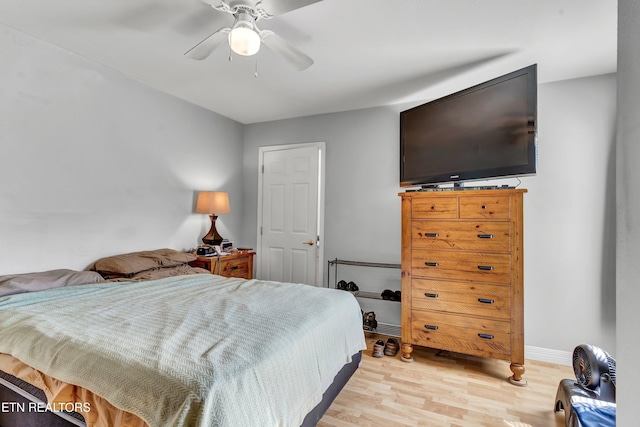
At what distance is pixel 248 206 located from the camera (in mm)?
4184

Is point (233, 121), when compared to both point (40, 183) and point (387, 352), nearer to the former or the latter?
point (40, 183)

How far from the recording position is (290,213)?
3.86m

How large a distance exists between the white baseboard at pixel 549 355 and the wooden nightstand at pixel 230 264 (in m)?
3.02

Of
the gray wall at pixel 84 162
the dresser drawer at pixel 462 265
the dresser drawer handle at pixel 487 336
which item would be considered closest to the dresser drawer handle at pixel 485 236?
the dresser drawer at pixel 462 265

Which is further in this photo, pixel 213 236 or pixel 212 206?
pixel 213 236

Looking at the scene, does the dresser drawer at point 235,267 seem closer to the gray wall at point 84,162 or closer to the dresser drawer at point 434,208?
the gray wall at point 84,162

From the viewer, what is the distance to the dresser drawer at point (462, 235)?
2309mm

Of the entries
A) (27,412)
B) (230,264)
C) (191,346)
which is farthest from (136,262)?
(191,346)

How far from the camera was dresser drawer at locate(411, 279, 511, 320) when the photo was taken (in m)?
2.30

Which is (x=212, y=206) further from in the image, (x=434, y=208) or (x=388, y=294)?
(x=434, y=208)

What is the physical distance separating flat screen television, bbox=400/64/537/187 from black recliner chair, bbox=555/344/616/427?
1.24 m

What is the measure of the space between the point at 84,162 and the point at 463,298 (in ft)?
10.9

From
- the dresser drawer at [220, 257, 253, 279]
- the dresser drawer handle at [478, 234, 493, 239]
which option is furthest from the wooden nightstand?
the dresser drawer handle at [478, 234, 493, 239]

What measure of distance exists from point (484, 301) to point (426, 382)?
777mm
